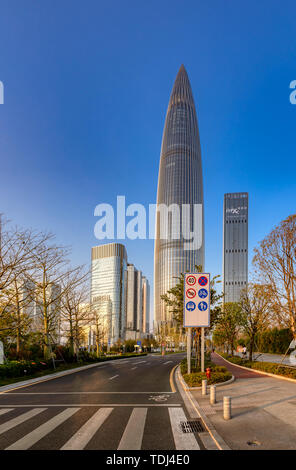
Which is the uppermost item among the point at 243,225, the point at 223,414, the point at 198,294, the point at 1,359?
the point at 243,225

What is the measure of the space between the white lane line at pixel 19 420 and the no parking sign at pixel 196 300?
365 inches

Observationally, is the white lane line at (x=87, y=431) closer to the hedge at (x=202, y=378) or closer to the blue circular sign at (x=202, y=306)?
the hedge at (x=202, y=378)

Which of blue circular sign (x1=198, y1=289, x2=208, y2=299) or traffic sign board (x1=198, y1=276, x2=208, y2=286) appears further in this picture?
traffic sign board (x1=198, y1=276, x2=208, y2=286)

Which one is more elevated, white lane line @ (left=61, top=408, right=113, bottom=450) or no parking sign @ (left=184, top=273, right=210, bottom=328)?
no parking sign @ (left=184, top=273, right=210, bottom=328)

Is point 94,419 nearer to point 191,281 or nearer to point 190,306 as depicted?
point 190,306

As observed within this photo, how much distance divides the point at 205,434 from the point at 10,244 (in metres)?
19.2

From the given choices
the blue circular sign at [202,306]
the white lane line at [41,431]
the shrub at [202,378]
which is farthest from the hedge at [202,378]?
the white lane line at [41,431]

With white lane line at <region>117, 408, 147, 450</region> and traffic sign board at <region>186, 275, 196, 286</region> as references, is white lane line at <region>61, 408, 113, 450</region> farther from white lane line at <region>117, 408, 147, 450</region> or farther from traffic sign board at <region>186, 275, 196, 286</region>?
traffic sign board at <region>186, 275, 196, 286</region>

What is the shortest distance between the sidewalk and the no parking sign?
3.66 m

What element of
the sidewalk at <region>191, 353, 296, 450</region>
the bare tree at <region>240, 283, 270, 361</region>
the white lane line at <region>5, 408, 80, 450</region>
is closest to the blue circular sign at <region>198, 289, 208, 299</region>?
the sidewalk at <region>191, 353, 296, 450</region>

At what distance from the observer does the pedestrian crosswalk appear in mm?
8117
